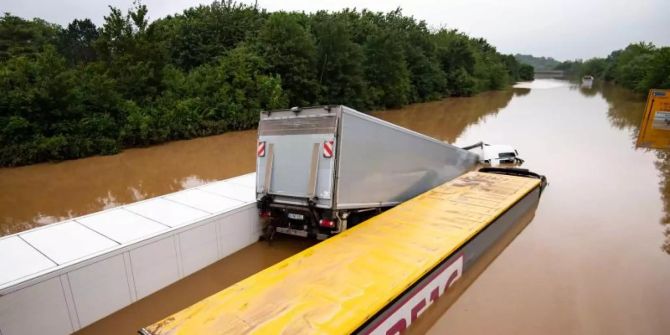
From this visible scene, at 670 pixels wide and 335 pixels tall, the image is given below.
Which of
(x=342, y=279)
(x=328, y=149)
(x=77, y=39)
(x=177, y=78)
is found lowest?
(x=342, y=279)

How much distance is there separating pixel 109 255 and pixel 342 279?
3.23m

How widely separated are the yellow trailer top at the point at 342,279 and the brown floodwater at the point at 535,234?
0.97m

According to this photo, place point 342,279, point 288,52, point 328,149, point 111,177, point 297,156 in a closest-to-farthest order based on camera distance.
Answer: point 342,279, point 328,149, point 297,156, point 111,177, point 288,52

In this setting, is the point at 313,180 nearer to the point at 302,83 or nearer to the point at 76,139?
the point at 76,139

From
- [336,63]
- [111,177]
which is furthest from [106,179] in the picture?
[336,63]

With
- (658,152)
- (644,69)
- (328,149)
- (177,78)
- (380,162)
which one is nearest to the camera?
(328,149)

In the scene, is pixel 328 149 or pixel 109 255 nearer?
pixel 109 255

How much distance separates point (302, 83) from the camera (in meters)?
24.8

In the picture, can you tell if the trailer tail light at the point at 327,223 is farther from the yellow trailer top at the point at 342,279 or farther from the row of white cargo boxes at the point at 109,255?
the row of white cargo boxes at the point at 109,255

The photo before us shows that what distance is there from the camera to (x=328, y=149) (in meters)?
5.79

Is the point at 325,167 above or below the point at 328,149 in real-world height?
below

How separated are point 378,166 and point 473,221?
1990mm

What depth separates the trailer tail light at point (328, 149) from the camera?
577cm

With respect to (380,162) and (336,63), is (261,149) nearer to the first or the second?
(380,162)
